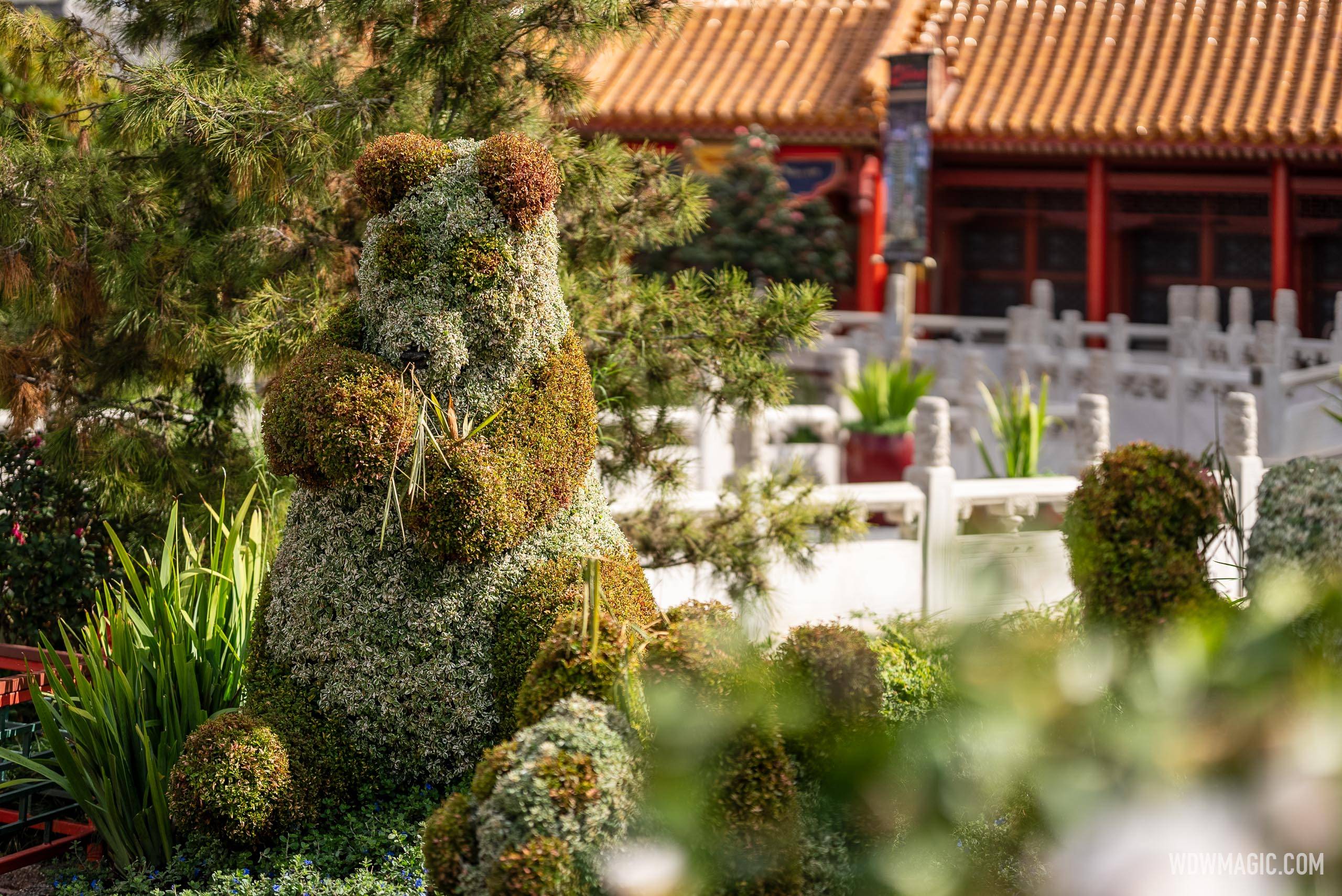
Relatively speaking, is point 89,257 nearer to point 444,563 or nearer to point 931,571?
point 444,563

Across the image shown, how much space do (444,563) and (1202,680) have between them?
98.2 inches

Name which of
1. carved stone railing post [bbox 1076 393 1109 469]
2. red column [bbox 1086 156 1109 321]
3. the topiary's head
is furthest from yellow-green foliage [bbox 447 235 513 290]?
red column [bbox 1086 156 1109 321]

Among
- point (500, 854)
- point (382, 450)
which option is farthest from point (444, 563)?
point (500, 854)

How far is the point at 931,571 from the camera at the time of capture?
634cm

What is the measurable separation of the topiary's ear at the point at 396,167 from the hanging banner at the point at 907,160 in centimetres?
1001

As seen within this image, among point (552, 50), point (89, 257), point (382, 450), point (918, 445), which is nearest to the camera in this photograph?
point (382, 450)

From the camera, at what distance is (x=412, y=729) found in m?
3.28

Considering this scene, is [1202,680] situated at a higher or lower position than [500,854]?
higher

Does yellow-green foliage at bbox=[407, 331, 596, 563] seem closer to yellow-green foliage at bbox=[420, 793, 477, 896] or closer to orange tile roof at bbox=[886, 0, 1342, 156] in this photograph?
yellow-green foliage at bbox=[420, 793, 477, 896]

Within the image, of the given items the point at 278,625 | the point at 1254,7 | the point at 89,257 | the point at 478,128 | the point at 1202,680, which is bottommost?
the point at 278,625

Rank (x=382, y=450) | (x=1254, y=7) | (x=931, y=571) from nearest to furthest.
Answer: (x=382, y=450) → (x=931, y=571) → (x=1254, y=7)

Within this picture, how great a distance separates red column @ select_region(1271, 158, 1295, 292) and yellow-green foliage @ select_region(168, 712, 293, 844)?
11968 millimetres

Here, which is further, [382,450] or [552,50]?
[552,50]

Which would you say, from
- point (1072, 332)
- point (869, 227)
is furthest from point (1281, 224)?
point (869, 227)
